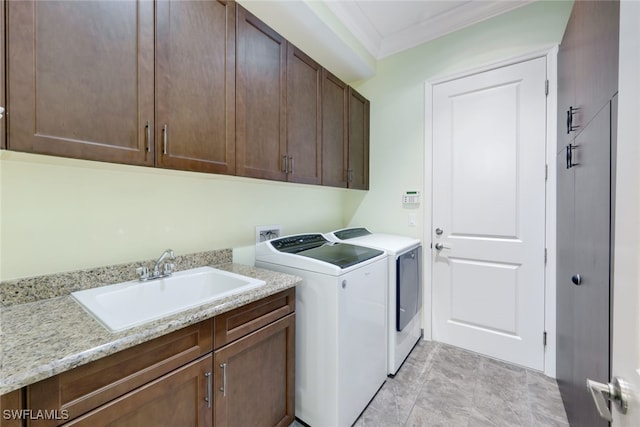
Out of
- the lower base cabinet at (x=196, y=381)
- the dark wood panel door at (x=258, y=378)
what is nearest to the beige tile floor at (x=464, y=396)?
the dark wood panel door at (x=258, y=378)

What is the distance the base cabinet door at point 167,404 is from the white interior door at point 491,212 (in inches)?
79.1

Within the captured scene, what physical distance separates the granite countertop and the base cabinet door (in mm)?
183

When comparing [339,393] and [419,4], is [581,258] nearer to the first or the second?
[339,393]

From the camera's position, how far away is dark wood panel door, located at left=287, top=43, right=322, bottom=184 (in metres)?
1.75

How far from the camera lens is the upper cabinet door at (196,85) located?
1120mm

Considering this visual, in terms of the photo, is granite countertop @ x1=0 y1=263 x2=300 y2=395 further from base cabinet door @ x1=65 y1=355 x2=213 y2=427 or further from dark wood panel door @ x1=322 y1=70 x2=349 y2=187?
dark wood panel door @ x1=322 y1=70 x2=349 y2=187

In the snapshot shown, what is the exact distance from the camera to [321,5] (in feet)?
6.26

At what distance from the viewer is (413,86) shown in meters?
2.46

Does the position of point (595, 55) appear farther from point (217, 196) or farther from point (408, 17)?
point (217, 196)

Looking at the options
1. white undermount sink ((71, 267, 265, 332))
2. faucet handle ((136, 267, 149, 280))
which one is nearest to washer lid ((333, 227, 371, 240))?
white undermount sink ((71, 267, 265, 332))

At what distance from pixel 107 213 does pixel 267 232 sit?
38.2 inches

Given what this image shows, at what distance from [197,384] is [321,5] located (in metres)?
2.38

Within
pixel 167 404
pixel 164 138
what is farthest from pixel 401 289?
pixel 164 138

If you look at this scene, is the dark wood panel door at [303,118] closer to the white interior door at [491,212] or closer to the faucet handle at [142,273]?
the faucet handle at [142,273]
